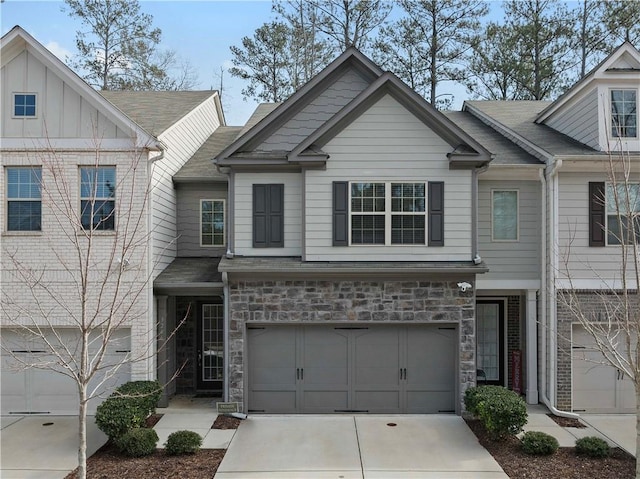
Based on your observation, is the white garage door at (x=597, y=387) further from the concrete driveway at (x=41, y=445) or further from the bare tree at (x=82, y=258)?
the concrete driveway at (x=41, y=445)

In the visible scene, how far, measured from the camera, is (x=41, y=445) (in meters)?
9.86

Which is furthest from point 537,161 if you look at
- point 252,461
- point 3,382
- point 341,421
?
point 3,382

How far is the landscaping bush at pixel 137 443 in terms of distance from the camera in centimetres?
912

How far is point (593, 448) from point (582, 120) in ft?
25.2

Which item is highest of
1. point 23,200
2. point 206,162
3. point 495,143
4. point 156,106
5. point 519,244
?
point 156,106

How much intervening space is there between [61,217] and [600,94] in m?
12.3

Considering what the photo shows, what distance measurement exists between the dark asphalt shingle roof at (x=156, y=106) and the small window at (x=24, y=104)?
2052mm

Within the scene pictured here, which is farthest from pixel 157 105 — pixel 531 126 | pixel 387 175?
pixel 531 126

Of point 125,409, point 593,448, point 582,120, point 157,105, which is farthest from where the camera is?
point 157,105

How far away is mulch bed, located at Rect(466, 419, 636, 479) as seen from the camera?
27.7 ft

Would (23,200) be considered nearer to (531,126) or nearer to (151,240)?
(151,240)

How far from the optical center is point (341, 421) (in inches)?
438

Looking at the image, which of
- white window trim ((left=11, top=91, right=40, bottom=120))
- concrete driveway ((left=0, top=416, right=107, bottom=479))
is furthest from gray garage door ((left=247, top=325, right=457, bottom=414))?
white window trim ((left=11, top=91, right=40, bottom=120))

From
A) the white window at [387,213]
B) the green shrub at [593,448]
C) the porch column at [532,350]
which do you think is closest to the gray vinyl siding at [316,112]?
the white window at [387,213]
